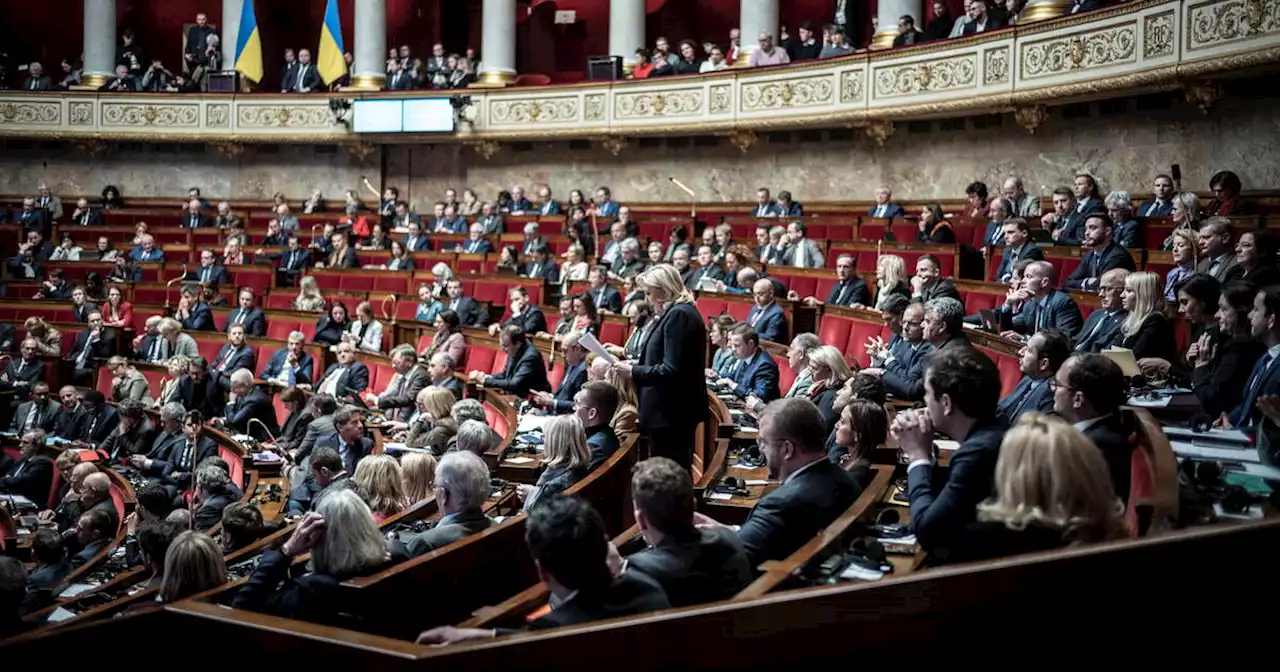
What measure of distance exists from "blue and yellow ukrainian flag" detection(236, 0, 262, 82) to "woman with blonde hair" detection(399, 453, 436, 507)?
12.0 m

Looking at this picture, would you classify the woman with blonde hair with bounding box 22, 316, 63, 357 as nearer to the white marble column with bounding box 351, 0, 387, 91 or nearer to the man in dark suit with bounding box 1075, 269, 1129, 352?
the white marble column with bounding box 351, 0, 387, 91

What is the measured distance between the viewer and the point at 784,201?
11320 millimetres

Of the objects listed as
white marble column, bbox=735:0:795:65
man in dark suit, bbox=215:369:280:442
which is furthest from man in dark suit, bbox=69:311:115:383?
white marble column, bbox=735:0:795:65

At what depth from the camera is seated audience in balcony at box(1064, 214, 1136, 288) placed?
20.1ft

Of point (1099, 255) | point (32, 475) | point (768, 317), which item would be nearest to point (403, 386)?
point (768, 317)

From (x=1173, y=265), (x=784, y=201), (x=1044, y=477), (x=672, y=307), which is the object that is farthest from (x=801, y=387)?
(x=784, y=201)

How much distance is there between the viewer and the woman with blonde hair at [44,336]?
10.3m

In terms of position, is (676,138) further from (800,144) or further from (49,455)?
(49,455)

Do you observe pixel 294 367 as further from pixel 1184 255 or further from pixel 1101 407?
pixel 1101 407

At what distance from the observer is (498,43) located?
1514cm

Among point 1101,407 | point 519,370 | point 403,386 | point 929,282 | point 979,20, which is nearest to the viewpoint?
point 1101,407

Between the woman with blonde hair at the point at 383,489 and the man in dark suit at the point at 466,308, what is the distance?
4.94 metres

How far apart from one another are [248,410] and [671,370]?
4542 millimetres

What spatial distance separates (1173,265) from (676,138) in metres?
8.16
